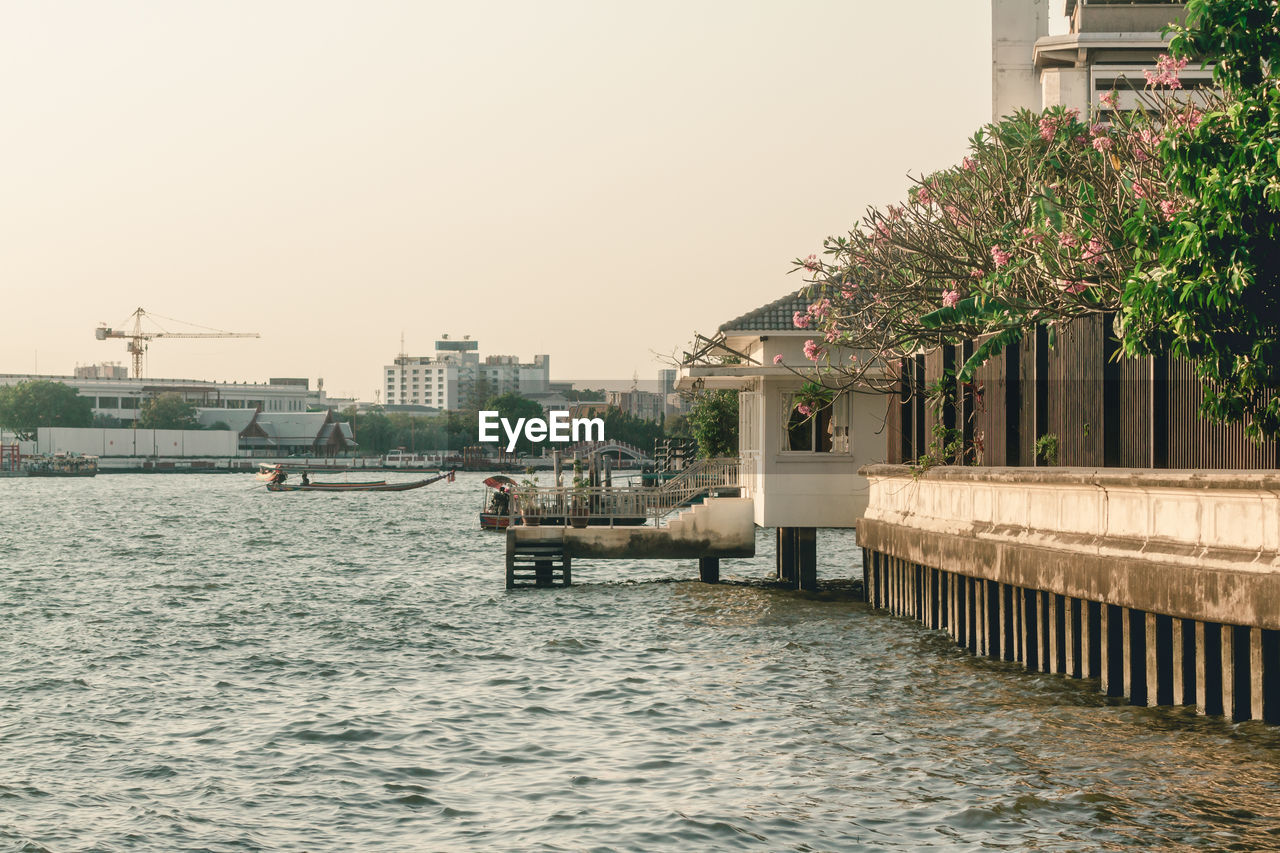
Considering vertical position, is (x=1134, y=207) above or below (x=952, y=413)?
above

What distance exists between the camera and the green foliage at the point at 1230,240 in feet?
52.0

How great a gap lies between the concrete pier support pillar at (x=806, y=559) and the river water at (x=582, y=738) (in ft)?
1.93

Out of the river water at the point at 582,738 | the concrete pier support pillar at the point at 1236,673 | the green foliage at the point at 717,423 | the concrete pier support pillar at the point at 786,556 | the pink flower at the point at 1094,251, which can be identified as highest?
the pink flower at the point at 1094,251

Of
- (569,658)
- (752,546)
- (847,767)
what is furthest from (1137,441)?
(752,546)

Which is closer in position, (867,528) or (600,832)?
(600,832)

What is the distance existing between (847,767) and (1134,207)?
11.8 metres

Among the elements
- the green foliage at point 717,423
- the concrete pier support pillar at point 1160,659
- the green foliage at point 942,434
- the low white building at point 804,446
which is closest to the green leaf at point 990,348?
the green foliage at point 942,434

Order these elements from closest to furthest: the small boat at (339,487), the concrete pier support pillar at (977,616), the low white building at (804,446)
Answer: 1. the concrete pier support pillar at (977,616)
2. the low white building at (804,446)
3. the small boat at (339,487)

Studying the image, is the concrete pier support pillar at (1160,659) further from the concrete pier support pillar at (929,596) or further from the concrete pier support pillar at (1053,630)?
the concrete pier support pillar at (929,596)

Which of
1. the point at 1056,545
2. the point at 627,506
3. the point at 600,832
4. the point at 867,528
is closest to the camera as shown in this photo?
the point at 600,832

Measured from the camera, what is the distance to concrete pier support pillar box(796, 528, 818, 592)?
37812mm

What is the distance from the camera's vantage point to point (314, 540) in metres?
73.8

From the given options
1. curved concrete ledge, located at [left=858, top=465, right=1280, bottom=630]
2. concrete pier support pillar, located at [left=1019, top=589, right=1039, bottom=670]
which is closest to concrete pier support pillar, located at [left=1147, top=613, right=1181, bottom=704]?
curved concrete ledge, located at [left=858, top=465, right=1280, bottom=630]

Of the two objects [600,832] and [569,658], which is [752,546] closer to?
[569,658]
